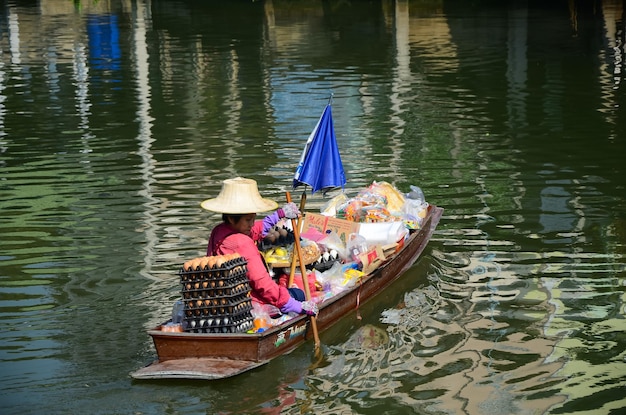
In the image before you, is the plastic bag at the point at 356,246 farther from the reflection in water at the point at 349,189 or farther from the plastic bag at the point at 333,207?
the plastic bag at the point at 333,207

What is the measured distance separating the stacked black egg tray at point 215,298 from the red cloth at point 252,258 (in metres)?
0.27

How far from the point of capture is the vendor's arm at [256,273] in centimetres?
907

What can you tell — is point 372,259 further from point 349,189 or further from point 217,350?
point 349,189

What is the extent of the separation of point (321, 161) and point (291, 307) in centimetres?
178

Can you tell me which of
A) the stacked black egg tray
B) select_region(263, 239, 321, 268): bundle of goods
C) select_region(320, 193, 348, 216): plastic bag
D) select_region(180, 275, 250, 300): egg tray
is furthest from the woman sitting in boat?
select_region(320, 193, 348, 216): plastic bag

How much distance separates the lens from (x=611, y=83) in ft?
77.2

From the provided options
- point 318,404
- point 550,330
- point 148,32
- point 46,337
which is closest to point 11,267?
point 46,337

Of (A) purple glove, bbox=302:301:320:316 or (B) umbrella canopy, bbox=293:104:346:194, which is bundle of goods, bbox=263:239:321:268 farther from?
(A) purple glove, bbox=302:301:320:316

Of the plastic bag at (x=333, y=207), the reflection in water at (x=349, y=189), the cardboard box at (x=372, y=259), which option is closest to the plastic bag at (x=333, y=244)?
the cardboard box at (x=372, y=259)

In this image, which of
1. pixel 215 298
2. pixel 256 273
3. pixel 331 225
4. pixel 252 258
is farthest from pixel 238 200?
pixel 331 225

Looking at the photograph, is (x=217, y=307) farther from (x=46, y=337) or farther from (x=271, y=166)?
(x=271, y=166)

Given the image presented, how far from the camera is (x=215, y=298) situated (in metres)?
8.67

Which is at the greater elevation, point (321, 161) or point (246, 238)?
point (321, 161)

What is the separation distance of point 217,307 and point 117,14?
111 feet
